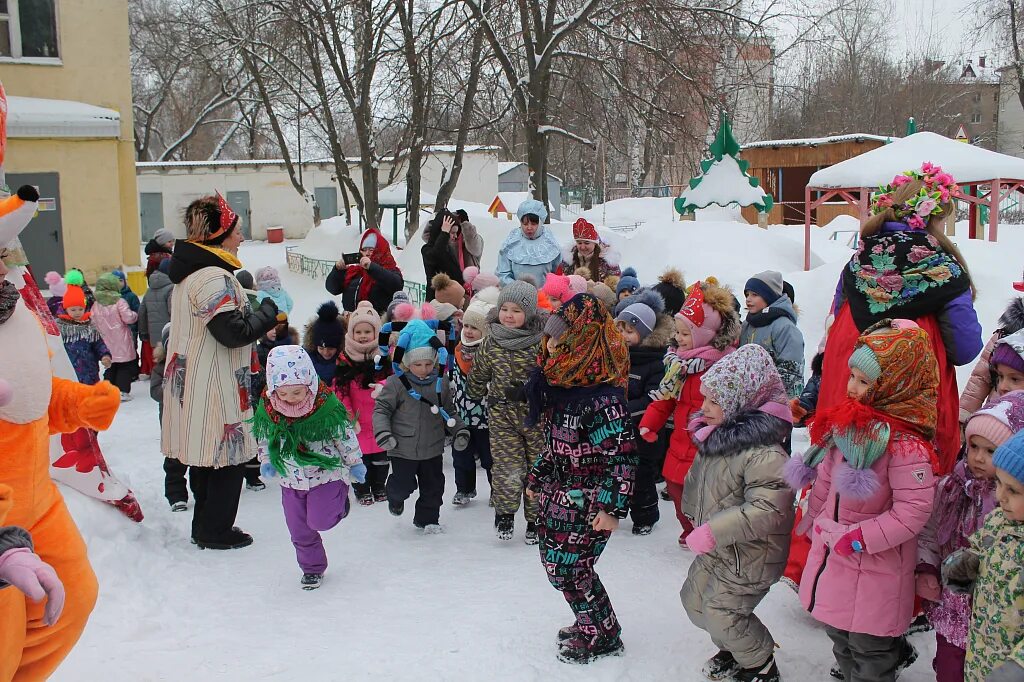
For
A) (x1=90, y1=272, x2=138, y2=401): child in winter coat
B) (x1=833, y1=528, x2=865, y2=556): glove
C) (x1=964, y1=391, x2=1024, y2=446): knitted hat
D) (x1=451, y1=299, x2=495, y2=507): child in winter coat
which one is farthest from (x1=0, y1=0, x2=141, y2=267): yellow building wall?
(x1=964, y1=391, x2=1024, y2=446): knitted hat

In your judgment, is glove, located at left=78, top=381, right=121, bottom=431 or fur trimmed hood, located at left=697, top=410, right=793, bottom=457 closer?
glove, located at left=78, top=381, right=121, bottom=431

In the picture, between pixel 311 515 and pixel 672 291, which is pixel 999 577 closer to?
pixel 311 515

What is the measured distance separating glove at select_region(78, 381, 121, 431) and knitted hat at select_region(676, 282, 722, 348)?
3101 mm

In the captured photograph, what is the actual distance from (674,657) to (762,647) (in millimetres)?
499

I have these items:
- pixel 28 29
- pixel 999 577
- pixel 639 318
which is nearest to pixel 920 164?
pixel 639 318

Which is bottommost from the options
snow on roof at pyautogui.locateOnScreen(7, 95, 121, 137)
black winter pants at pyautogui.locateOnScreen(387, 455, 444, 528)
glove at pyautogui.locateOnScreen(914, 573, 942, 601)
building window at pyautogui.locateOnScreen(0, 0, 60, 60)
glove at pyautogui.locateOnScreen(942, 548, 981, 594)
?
black winter pants at pyautogui.locateOnScreen(387, 455, 444, 528)

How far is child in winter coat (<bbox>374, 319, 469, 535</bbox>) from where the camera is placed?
5895mm

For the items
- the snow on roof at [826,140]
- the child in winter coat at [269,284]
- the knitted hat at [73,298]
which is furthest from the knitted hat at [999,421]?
the snow on roof at [826,140]

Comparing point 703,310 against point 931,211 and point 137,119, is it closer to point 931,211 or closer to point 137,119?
point 931,211

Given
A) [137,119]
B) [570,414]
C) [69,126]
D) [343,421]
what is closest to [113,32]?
[69,126]

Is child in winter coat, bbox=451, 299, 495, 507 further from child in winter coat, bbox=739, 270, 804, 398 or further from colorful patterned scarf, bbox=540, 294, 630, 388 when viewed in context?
colorful patterned scarf, bbox=540, 294, 630, 388

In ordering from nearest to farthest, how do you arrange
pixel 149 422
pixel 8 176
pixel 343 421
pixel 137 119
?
1. pixel 343 421
2. pixel 149 422
3. pixel 8 176
4. pixel 137 119

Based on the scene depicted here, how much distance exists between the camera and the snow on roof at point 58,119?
15.1 metres

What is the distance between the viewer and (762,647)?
3.76 metres
